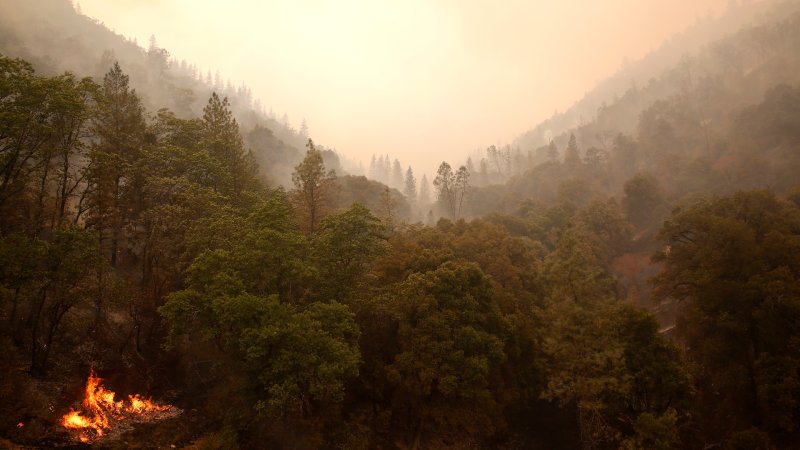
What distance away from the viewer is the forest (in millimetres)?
21672

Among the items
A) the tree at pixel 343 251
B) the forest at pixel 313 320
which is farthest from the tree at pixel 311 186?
the tree at pixel 343 251

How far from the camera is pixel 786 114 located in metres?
70.4

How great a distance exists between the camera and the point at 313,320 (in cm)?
2364

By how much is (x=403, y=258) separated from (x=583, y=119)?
187 metres

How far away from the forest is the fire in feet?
0.42

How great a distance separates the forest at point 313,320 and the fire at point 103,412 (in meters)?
0.13

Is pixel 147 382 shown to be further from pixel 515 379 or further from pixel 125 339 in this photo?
pixel 515 379

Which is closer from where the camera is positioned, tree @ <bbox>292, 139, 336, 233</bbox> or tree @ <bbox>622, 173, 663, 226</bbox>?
tree @ <bbox>292, 139, 336, 233</bbox>

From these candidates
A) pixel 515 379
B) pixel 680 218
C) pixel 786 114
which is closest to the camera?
pixel 515 379

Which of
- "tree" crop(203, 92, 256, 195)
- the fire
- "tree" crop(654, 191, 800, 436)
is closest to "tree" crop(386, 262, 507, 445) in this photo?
the fire

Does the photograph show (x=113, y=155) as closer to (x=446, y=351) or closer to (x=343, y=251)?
(x=343, y=251)

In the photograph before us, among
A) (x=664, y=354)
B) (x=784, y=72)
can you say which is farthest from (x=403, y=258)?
(x=784, y=72)

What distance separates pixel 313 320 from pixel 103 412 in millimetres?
11988

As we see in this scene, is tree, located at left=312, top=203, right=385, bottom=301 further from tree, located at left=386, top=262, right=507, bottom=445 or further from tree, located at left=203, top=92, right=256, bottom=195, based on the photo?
tree, located at left=203, top=92, right=256, bottom=195
